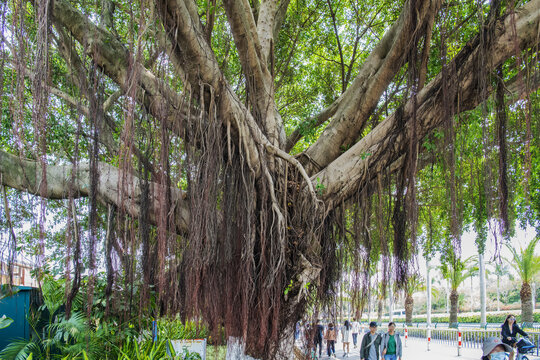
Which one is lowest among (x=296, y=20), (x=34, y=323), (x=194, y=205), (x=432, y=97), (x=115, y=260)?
(x=34, y=323)

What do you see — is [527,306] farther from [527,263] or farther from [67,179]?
[67,179]

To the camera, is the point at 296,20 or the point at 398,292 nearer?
the point at 398,292

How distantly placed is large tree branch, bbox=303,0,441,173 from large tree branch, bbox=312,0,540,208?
0.41 m

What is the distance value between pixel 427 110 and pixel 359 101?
77cm

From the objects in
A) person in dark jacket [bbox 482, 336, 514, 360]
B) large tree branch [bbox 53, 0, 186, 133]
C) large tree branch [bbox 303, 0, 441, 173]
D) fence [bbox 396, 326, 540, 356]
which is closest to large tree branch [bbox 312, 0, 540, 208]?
large tree branch [bbox 303, 0, 441, 173]

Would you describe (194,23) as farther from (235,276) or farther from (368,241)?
(368,241)

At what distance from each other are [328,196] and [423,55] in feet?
4.57

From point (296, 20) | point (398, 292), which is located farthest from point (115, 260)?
point (296, 20)

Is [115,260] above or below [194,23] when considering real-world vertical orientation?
below

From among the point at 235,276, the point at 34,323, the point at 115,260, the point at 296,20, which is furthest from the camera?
the point at 296,20

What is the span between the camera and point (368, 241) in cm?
373

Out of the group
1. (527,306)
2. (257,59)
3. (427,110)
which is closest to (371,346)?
(427,110)

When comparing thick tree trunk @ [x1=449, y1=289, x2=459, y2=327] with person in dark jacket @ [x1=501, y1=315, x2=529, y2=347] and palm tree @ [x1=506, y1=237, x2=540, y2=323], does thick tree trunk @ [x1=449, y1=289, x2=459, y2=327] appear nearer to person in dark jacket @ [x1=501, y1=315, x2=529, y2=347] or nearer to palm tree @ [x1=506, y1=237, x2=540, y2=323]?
palm tree @ [x1=506, y1=237, x2=540, y2=323]

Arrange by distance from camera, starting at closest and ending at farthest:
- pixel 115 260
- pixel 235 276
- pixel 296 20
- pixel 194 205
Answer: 1. pixel 194 205
2. pixel 235 276
3. pixel 115 260
4. pixel 296 20
